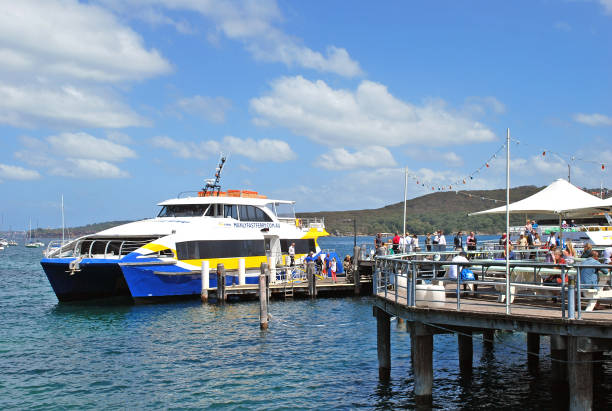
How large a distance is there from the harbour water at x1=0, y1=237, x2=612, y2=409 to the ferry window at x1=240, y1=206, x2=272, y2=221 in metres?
7.38

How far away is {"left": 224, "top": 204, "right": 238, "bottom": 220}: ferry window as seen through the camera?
32031mm

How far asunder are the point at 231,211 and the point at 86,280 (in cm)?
812

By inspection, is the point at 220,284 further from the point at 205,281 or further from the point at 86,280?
the point at 86,280

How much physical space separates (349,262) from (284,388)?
19.7 metres

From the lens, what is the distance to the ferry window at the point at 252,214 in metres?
32.7

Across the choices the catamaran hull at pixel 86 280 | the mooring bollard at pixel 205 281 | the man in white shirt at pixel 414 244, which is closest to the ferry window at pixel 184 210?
the mooring bollard at pixel 205 281

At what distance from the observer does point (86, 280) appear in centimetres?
2875

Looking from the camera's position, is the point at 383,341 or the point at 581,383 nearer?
the point at 581,383

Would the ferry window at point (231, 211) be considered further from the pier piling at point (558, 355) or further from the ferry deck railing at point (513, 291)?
the pier piling at point (558, 355)

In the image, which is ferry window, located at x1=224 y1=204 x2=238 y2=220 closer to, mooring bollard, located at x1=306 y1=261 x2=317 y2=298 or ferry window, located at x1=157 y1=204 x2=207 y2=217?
ferry window, located at x1=157 y1=204 x2=207 y2=217

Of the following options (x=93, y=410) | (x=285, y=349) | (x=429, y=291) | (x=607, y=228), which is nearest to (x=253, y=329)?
(x=285, y=349)

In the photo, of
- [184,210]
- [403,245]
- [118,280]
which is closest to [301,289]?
[403,245]

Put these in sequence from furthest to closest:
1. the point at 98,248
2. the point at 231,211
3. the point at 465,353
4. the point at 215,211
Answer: the point at 231,211, the point at 215,211, the point at 98,248, the point at 465,353

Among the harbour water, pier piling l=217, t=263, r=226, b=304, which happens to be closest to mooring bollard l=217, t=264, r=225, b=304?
pier piling l=217, t=263, r=226, b=304
